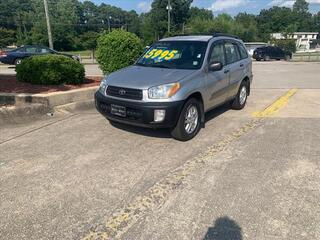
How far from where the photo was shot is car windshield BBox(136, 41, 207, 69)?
5.78 metres

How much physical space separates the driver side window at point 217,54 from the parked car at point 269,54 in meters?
24.8

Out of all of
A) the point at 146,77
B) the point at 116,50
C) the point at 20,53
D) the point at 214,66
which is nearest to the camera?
the point at 146,77

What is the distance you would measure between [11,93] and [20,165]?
3.55 m

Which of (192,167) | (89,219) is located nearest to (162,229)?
(89,219)

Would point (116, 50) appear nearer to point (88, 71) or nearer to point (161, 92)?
point (161, 92)

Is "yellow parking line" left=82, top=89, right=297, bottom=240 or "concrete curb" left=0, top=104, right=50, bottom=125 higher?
"concrete curb" left=0, top=104, right=50, bottom=125

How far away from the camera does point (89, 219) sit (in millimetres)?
3166

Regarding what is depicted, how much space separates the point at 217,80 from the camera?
6.04m

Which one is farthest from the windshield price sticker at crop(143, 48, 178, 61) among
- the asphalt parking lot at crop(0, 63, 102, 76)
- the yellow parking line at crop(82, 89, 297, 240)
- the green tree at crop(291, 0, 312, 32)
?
the green tree at crop(291, 0, 312, 32)

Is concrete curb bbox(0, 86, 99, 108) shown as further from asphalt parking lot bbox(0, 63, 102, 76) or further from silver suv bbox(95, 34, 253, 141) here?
asphalt parking lot bbox(0, 63, 102, 76)

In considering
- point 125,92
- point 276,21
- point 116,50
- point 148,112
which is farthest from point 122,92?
point 276,21

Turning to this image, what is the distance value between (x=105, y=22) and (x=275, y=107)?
117657 millimetres

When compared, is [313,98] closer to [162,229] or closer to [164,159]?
[164,159]

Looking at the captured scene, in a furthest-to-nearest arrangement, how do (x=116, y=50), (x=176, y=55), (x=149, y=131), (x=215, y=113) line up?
(x=116, y=50) < (x=215, y=113) < (x=176, y=55) < (x=149, y=131)
